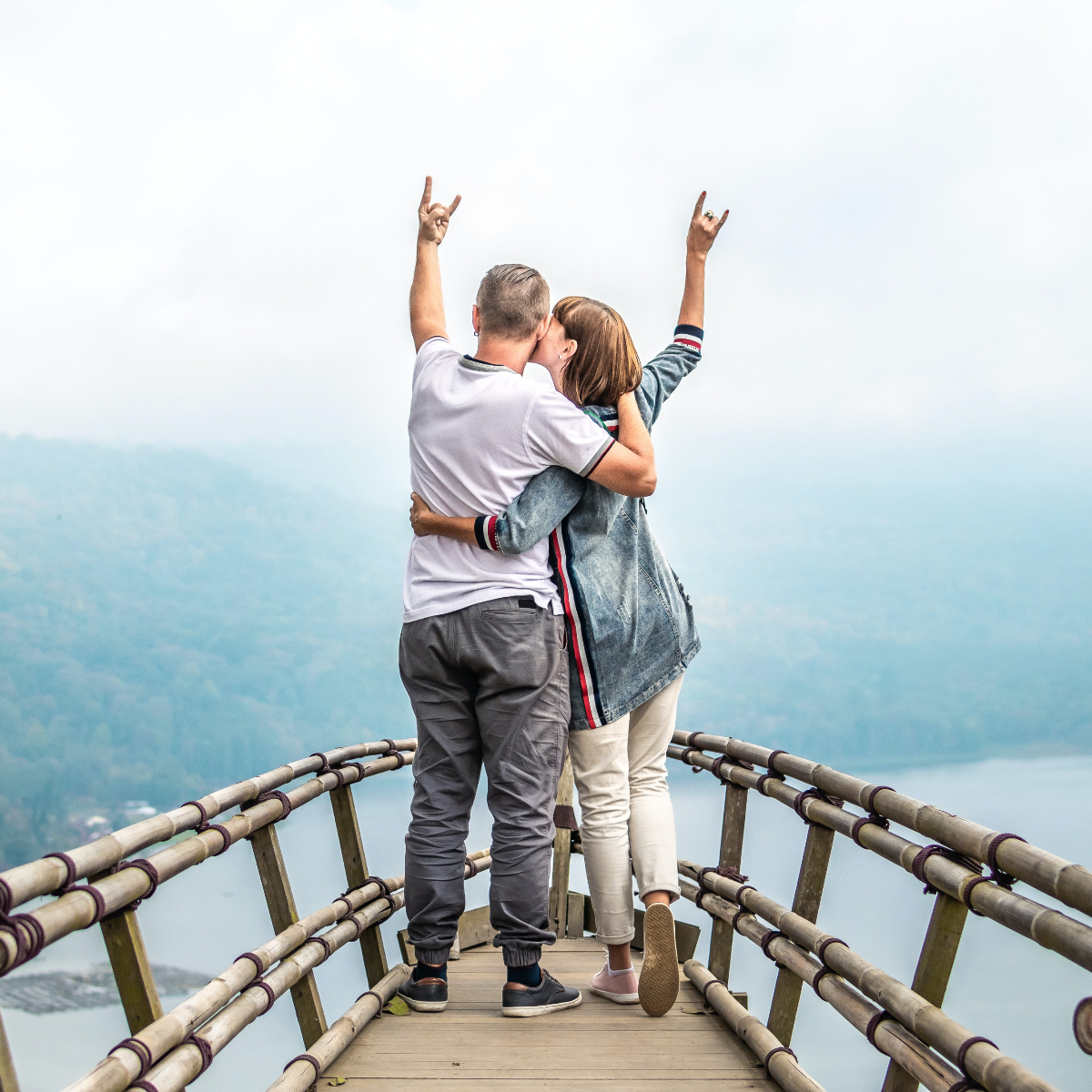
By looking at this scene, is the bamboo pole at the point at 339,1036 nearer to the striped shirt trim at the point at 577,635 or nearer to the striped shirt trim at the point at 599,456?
the striped shirt trim at the point at 577,635

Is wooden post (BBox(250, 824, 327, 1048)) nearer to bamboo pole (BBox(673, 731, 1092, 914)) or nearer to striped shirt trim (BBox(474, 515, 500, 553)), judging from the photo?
striped shirt trim (BBox(474, 515, 500, 553))

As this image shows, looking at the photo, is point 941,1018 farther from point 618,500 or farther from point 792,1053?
point 618,500

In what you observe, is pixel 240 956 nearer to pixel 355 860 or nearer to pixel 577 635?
pixel 355 860

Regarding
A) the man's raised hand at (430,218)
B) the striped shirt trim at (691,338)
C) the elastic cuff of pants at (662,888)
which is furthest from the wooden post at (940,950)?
the man's raised hand at (430,218)

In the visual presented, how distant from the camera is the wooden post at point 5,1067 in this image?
3.52 feet

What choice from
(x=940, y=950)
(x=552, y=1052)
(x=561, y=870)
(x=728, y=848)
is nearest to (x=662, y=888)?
(x=552, y=1052)

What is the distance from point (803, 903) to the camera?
2021 millimetres

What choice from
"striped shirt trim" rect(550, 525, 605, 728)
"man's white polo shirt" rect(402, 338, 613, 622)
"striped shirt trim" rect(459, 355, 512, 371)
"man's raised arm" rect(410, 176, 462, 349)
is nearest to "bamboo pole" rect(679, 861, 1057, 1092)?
"striped shirt trim" rect(550, 525, 605, 728)

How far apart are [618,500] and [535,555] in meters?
0.21

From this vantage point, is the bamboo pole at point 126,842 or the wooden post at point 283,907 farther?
the wooden post at point 283,907

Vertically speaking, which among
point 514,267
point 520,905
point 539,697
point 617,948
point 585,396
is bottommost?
point 617,948

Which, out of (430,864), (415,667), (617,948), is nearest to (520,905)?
(430,864)

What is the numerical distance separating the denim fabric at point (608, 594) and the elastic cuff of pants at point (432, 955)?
500 mm

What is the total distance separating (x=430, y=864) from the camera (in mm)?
2006
